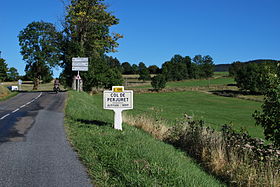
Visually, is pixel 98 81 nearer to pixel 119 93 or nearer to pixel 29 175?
pixel 119 93

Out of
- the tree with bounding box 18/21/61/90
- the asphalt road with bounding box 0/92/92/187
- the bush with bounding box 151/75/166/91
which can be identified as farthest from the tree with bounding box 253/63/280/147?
the bush with bounding box 151/75/166/91

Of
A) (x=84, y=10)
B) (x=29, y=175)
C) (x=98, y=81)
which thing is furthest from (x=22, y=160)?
(x=98, y=81)

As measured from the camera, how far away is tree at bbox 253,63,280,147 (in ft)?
23.7

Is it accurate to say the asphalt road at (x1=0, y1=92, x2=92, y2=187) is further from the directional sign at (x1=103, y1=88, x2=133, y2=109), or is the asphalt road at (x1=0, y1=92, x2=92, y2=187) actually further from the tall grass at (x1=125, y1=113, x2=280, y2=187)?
the tall grass at (x1=125, y1=113, x2=280, y2=187)

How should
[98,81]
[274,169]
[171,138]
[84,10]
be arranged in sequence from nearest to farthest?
1. [274,169]
2. [171,138]
3. [84,10]
4. [98,81]

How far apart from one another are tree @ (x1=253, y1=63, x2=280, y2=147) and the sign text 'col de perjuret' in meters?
4.31

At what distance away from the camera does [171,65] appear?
13250 cm

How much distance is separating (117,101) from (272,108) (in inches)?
195

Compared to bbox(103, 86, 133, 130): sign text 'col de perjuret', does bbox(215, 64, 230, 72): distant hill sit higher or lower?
higher

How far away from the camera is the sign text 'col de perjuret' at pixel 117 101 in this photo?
10.2 m

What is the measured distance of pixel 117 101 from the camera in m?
10.3

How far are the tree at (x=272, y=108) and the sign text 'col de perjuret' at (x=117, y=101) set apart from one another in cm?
431

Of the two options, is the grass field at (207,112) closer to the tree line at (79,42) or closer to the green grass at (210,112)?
the green grass at (210,112)

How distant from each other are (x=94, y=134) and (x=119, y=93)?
1.83 metres
